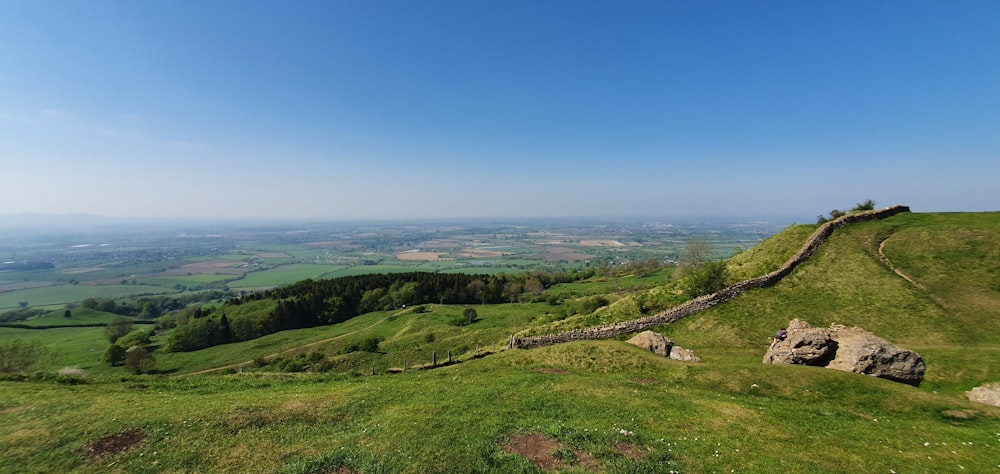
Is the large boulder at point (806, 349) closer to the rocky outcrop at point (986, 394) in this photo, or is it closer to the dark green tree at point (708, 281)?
the rocky outcrop at point (986, 394)

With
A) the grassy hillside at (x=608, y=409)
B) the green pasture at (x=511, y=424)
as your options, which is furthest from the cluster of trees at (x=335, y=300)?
the green pasture at (x=511, y=424)

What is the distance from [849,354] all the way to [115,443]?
34.7 m

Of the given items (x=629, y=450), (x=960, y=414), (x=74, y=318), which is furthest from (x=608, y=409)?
(x=74, y=318)

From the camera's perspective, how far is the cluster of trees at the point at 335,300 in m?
82.2

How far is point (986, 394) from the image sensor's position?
17.1 meters

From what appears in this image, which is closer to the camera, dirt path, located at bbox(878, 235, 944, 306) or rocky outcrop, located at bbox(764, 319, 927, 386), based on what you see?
rocky outcrop, located at bbox(764, 319, 927, 386)

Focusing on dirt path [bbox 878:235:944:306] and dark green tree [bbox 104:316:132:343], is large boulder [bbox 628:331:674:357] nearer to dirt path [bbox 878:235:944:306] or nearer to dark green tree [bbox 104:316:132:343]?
dirt path [bbox 878:235:944:306]

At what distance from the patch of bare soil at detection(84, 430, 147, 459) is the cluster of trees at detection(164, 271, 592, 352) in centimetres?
7750

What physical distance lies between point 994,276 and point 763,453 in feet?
115

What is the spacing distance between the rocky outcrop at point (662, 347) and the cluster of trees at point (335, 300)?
75.0 metres

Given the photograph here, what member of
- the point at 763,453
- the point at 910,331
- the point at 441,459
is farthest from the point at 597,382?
the point at 910,331

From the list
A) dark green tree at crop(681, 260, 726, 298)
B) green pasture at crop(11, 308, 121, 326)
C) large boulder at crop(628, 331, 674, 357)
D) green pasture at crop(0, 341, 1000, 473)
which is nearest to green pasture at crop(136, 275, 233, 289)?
green pasture at crop(11, 308, 121, 326)

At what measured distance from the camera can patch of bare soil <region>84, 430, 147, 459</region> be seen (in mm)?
12641

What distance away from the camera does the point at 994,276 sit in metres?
29.1
